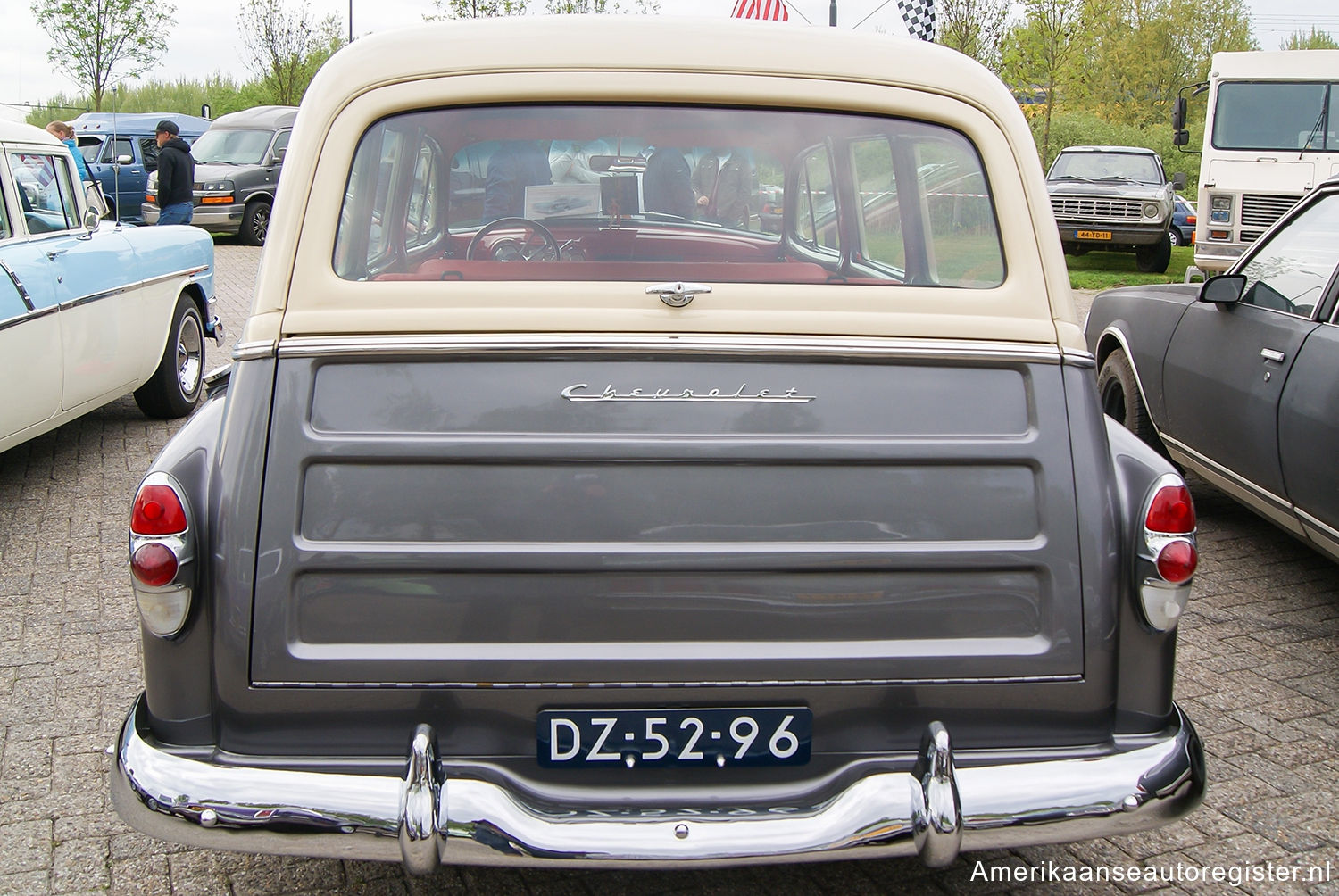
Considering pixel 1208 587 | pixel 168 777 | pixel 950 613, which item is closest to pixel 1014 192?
pixel 950 613

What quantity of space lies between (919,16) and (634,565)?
1345 centimetres

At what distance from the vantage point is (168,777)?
222cm

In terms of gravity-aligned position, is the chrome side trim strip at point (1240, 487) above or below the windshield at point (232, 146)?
below

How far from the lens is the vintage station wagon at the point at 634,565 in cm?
222

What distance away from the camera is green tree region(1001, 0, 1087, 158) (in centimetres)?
2309

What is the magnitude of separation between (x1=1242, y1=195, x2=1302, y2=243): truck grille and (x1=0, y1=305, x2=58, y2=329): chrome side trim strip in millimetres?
12583

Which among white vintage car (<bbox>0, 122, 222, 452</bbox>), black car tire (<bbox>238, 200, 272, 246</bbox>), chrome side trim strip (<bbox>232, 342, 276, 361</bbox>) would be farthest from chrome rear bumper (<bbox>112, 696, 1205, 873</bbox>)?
black car tire (<bbox>238, 200, 272, 246</bbox>)

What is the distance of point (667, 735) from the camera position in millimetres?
2275

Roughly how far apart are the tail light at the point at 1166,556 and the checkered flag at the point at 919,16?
12.2m

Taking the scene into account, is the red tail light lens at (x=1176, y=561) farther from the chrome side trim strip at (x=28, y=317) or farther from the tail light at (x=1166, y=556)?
the chrome side trim strip at (x=28, y=317)

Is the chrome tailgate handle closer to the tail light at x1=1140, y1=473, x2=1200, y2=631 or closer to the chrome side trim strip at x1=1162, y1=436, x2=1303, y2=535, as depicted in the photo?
the tail light at x1=1140, y1=473, x2=1200, y2=631

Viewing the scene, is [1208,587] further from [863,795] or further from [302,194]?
[302,194]

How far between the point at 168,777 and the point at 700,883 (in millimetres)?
1243

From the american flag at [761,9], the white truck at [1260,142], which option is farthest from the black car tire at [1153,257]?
the american flag at [761,9]
